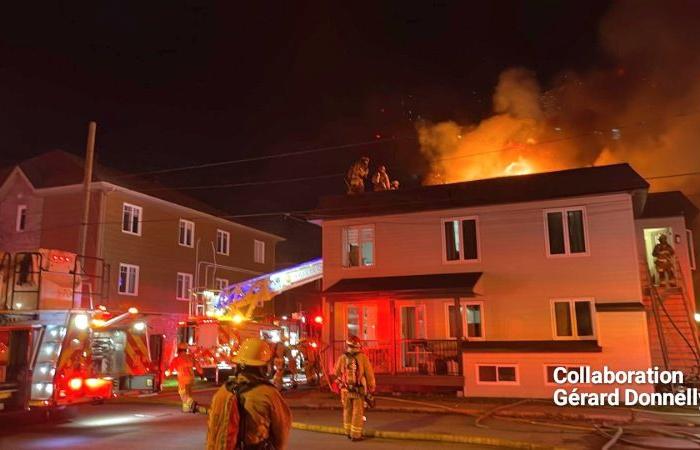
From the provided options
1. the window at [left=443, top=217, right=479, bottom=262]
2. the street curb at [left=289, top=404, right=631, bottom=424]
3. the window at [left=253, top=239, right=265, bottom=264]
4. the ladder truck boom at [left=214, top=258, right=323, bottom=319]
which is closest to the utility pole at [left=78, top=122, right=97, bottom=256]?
the ladder truck boom at [left=214, top=258, right=323, bottom=319]

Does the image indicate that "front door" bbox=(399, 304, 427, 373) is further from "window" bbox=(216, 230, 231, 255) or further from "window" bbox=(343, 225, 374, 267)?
"window" bbox=(216, 230, 231, 255)

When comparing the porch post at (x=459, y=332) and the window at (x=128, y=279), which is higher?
the window at (x=128, y=279)

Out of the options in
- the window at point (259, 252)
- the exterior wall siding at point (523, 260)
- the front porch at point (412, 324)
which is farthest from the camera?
the window at point (259, 252)

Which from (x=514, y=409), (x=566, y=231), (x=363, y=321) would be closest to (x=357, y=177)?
(x=363, y=321)

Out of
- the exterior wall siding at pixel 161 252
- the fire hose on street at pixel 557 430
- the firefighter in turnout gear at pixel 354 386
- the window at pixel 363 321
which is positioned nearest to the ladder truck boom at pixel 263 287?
the window at pixel 363 321

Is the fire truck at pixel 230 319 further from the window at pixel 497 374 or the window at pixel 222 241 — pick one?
the window at pixel 222 241

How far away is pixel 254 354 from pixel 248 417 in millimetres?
397

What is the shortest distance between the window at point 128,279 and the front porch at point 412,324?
10.9 meters

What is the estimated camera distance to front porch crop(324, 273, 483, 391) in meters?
16.7

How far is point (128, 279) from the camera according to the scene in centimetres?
2544

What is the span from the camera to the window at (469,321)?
56.8ft

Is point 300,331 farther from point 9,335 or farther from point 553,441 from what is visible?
point 553,441

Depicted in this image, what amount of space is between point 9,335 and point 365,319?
443 inches

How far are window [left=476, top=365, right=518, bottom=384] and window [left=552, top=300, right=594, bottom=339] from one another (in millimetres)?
1584
